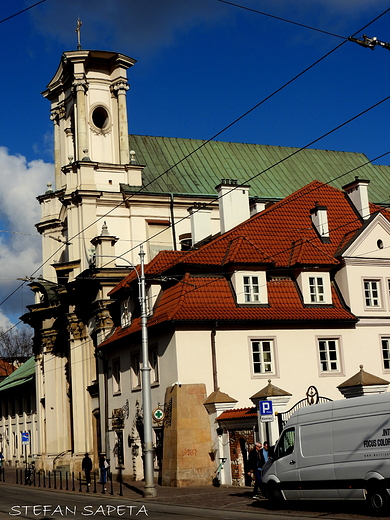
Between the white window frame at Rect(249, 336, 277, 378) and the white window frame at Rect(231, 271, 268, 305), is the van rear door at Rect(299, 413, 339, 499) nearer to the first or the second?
the white window frame at Rect(249, 336, 277, 378)

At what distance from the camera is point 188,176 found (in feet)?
188

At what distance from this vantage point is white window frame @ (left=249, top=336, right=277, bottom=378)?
115ft

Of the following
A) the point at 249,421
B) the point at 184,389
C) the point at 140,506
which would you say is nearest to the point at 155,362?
the point at 184,389

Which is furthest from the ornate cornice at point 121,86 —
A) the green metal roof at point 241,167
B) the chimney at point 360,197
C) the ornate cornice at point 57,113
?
the chimney at point 360,197

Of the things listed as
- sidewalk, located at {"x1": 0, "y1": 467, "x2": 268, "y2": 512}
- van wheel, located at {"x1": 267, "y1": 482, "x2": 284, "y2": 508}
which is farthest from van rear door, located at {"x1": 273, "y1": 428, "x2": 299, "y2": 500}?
sidewalk, located at {"x1": 0, "y1": 467, "x2": 268, "y2": 512}

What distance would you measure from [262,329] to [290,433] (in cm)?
1225

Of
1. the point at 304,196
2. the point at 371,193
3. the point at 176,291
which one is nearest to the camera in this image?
the point at 176,291

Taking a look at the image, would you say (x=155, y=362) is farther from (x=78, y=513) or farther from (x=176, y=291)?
(x=78, y=513)

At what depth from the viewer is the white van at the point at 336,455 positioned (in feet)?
64.8

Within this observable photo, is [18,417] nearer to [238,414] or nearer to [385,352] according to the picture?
[385,352]

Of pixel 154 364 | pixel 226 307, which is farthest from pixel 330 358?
pixel 154 364

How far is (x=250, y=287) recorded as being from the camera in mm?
36219

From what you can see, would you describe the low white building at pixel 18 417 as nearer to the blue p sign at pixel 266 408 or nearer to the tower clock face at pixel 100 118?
the tower clock face at pixel 100 118

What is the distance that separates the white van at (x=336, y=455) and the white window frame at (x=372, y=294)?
1535 cm
